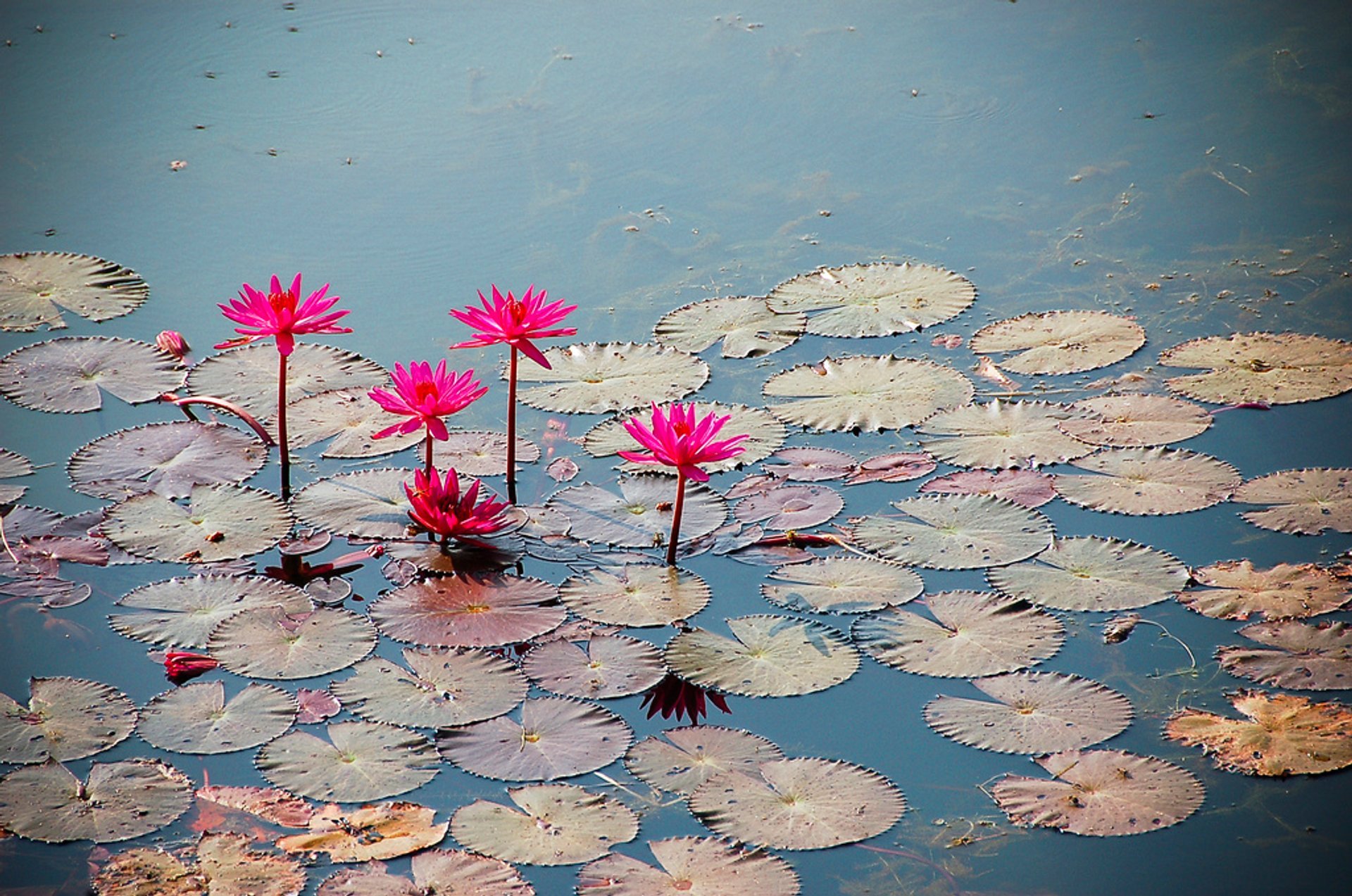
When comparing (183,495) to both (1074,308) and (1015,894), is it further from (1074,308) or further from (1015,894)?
(1074,308)

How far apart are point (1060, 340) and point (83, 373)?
271 cm

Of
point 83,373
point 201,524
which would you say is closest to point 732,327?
point 201,524

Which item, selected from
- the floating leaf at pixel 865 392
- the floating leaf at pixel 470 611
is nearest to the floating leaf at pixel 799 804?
the floating leaf at pixel 470 611

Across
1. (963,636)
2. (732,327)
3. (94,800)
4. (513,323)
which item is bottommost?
(94,800)

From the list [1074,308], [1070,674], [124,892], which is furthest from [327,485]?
[1074,308]

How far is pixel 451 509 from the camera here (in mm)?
3205

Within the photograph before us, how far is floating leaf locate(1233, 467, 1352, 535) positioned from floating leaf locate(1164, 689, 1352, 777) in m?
0.60

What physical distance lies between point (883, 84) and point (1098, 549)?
2.78 meters

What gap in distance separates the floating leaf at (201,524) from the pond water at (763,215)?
77 millimetres

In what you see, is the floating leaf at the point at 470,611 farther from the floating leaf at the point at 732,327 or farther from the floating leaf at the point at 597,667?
the floating leaf at the point at 732,327

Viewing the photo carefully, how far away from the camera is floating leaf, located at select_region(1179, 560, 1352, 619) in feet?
9.70

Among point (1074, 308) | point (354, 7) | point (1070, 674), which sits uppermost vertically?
point (354, 7)

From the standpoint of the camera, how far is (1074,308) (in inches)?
162

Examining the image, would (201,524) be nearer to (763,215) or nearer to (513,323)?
(513,323)
